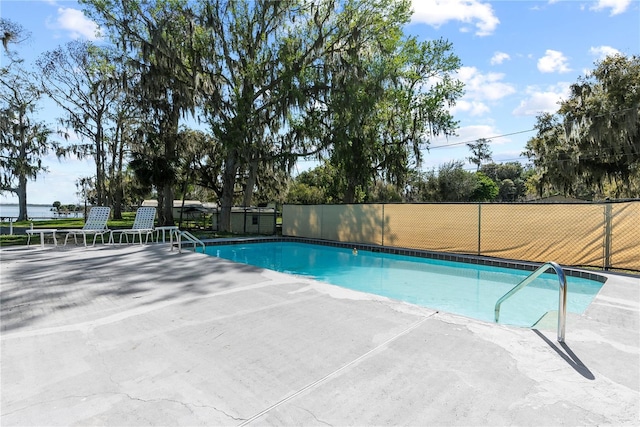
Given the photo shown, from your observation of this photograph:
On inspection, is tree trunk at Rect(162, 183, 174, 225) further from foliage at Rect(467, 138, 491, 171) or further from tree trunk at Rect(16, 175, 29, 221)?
foliage at Rect(467, 138, 491, 171)

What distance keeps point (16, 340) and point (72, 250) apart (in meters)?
6.06

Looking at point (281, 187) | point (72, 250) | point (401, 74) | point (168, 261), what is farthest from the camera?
point (281, 187)

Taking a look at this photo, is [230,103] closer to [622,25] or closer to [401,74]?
[401,74]

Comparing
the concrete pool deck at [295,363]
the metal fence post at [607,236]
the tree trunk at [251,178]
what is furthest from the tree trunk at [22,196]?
the metal fence post at [607,236]

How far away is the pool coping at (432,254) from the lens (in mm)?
6536

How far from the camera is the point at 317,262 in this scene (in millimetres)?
9523

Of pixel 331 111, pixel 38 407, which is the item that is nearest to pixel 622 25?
pixel 331 111

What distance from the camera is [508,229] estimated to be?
7863 mm

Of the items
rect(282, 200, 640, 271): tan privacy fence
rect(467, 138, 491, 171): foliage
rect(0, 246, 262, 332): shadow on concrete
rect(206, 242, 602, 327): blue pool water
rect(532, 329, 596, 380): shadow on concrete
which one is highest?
rect(467, 138, 491, 171): foliage

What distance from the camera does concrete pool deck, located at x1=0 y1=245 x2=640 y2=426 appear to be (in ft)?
5.98

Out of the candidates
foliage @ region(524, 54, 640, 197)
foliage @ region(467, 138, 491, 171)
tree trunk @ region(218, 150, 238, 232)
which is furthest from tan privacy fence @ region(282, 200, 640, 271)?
foliage @ region(467, 138, 491, 171)

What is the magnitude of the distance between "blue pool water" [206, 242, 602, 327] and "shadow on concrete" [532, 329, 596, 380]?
1956mm

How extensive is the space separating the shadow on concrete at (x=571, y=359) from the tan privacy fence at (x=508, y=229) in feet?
16.1

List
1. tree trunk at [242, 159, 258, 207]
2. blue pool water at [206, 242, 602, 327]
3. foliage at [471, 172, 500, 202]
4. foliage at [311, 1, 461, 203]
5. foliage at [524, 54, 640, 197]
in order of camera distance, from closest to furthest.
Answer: blue pool water at [206, 242, 602, 327] → foliage at [524, 54, 640, 197] → foliage at [311, 1, 461, 203] → tree trunk at [242, 159, 258, 207] → foliage at [471, 172, 500, 202]
